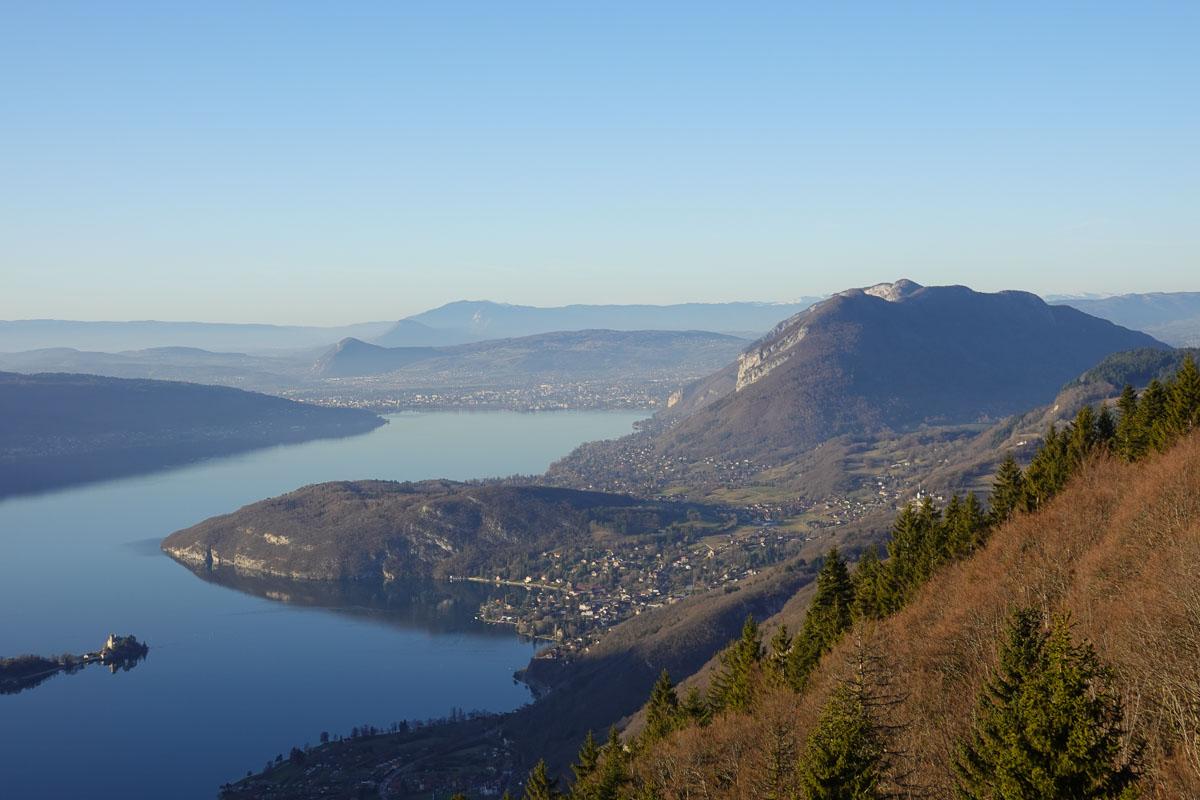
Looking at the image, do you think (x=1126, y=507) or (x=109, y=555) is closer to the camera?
(x=1126, y=507)

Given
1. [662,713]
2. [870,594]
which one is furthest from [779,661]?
[662,713]

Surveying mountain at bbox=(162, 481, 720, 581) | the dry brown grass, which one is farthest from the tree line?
mountain at bbox=(162, 481, 720, 581)

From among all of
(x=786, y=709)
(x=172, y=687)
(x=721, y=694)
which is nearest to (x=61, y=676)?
(x=172, y=687)

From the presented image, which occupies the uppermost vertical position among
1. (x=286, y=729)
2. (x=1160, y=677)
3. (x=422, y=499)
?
(x=1160, y=677)

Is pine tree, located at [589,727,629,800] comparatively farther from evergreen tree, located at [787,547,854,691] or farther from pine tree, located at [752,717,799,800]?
evergreen tree, located at [787,547,854,691]

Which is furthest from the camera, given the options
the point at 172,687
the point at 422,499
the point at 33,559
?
the point at 422,499

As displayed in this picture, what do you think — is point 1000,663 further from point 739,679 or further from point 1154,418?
point 1154,418

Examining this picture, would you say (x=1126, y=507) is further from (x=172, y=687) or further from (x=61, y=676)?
(x=61, y=676)

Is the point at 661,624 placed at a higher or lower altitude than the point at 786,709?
lower

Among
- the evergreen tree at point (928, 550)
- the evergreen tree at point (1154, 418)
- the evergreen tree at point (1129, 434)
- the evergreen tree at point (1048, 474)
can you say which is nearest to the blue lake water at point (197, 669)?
the evergreen tree at point (928, 550)
